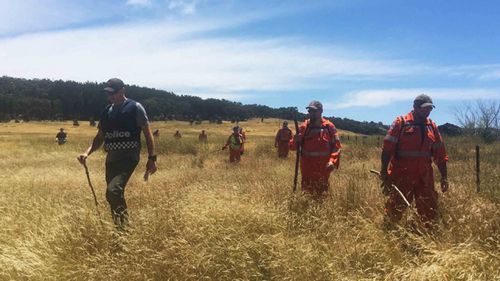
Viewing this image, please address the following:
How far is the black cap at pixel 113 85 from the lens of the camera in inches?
251

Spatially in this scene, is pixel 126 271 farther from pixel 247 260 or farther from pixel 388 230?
pixel 388 230

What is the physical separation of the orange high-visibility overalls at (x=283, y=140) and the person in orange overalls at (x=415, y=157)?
38.1ft

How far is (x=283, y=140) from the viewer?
59.2ft

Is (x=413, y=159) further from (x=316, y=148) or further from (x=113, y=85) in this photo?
(x=113, y=85)

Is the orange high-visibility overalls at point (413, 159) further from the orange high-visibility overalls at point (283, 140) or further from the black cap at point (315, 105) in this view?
the orange high-visibility overalls at point (283, 140)

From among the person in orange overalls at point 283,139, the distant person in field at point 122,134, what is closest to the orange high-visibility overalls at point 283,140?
the person in orange overalls at point 283,139

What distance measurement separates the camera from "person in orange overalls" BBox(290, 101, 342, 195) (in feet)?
23.4

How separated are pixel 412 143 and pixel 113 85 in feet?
11.6

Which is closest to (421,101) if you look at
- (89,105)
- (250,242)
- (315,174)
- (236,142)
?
(315,174)

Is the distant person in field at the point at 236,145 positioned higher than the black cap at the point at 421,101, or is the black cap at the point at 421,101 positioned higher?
the black cap at the point at 421,101

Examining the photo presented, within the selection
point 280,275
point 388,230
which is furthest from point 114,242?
point 388,230

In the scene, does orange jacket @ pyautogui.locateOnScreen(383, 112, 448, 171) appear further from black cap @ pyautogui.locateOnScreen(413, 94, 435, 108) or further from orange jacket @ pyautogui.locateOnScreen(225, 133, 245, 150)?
orange jacket @ pyautogui.locateOnScreen(225, 133, 245, 150)

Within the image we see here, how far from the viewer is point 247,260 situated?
4.57m

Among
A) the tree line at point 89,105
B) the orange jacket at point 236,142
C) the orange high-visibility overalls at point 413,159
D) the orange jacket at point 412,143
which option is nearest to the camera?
the orange high-visibility overalls at point 413,159
